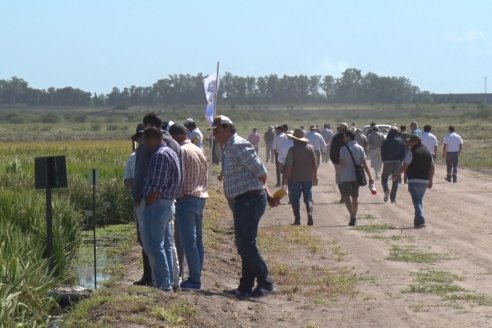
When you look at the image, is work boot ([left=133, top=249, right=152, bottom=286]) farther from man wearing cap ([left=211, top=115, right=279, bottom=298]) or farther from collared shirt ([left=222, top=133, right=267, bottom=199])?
collared shirt ([left=222, top=133, right=267, bottom=199])

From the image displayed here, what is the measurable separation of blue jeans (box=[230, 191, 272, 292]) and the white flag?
14.3m

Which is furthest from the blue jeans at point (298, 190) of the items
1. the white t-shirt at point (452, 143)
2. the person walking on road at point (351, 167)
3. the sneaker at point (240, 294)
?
the white t-shirt at point (452, 143)

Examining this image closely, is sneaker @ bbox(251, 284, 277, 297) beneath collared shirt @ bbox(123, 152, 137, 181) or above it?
beneath

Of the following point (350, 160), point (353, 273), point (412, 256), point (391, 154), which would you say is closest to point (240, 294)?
point (353, 273)

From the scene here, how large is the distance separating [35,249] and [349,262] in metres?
4.57

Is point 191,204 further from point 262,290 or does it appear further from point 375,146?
point 375,146

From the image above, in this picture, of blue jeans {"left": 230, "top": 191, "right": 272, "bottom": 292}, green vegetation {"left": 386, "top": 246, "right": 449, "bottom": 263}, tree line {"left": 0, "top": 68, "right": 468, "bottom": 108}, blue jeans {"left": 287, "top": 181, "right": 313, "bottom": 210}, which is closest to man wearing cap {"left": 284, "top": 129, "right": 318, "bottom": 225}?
blue jeans {"left": 287, "top": 181, "right": 313, "bottom": 210}

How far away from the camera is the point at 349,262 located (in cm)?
1577

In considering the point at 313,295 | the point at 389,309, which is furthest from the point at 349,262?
the point at 389,309

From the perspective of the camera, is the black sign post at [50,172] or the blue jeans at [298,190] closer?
the black sign post at [50,172]

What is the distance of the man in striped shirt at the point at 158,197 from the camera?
1143 cm

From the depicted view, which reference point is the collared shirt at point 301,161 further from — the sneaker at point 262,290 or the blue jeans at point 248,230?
the blue jeans at point 248,230

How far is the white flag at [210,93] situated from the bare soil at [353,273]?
3729mm

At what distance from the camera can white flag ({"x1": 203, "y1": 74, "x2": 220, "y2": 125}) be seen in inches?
1074
